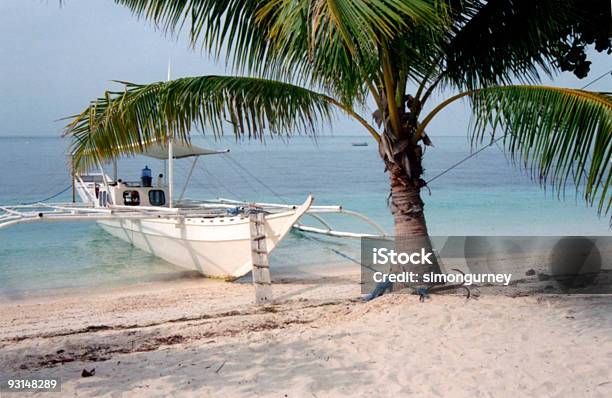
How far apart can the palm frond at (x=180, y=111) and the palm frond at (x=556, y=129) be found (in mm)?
1758

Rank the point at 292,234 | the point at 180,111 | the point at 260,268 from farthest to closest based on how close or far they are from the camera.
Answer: the point at 292,234, the point at 260,268, the point at 180,111

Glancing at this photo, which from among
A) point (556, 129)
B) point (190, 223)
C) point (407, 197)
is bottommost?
point (190, 223)

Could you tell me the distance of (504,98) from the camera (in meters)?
4.80

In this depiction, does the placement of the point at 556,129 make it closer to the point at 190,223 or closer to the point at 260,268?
the point at 260,268

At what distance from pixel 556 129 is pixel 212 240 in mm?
6413

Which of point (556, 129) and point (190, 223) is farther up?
point (556, 129)

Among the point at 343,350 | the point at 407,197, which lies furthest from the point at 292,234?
the point at 343,350

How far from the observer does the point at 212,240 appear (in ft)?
32.0

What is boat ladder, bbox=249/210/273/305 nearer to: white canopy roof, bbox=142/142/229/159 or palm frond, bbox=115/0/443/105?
palm frond, bbox=115/0/443/105

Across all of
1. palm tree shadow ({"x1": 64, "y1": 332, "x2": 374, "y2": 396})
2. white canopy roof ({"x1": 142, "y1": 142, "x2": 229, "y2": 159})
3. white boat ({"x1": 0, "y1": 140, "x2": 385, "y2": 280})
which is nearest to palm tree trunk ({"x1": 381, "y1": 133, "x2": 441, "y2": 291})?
palm tree shadow ({"x1": 64, "y1": 332, "x2": 374, "y2": 396})

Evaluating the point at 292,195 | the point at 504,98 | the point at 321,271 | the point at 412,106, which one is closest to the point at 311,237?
the point at 321,271

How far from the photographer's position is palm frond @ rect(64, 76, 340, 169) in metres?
5.27

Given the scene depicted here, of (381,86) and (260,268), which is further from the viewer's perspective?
(260,268)

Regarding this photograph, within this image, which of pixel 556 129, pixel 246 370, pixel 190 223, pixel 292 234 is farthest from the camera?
pixel 292 234
